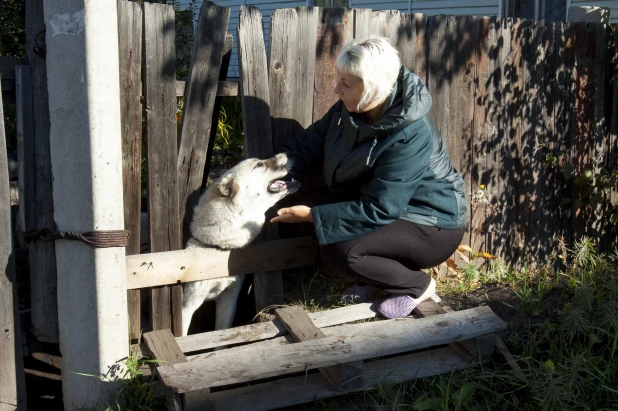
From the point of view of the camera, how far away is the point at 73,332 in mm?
3514

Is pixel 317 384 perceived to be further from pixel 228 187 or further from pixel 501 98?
pixel 501 98

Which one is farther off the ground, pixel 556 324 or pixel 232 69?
pixel 232 69

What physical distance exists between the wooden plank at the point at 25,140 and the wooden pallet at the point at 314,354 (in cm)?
100

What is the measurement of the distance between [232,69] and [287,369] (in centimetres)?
846

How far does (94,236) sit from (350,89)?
1607mm

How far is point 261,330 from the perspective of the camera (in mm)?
3656

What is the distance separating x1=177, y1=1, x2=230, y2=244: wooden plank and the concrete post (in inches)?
20.4

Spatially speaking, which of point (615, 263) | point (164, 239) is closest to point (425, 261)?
point (164, 239)

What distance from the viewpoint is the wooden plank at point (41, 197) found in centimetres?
347

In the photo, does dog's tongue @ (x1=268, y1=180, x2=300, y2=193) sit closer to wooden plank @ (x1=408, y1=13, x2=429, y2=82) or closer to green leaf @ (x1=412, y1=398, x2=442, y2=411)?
wooden plank @ (x1=408, y1=13, x2=429, y2=82)

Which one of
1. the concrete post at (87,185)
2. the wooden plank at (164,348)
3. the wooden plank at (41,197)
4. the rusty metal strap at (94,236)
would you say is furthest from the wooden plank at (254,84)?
the wooden plank at (164,348)

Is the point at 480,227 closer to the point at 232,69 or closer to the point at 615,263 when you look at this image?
the point at 615,263

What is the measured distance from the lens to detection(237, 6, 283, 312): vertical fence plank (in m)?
3.88

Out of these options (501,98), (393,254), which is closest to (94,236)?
(393,254)
